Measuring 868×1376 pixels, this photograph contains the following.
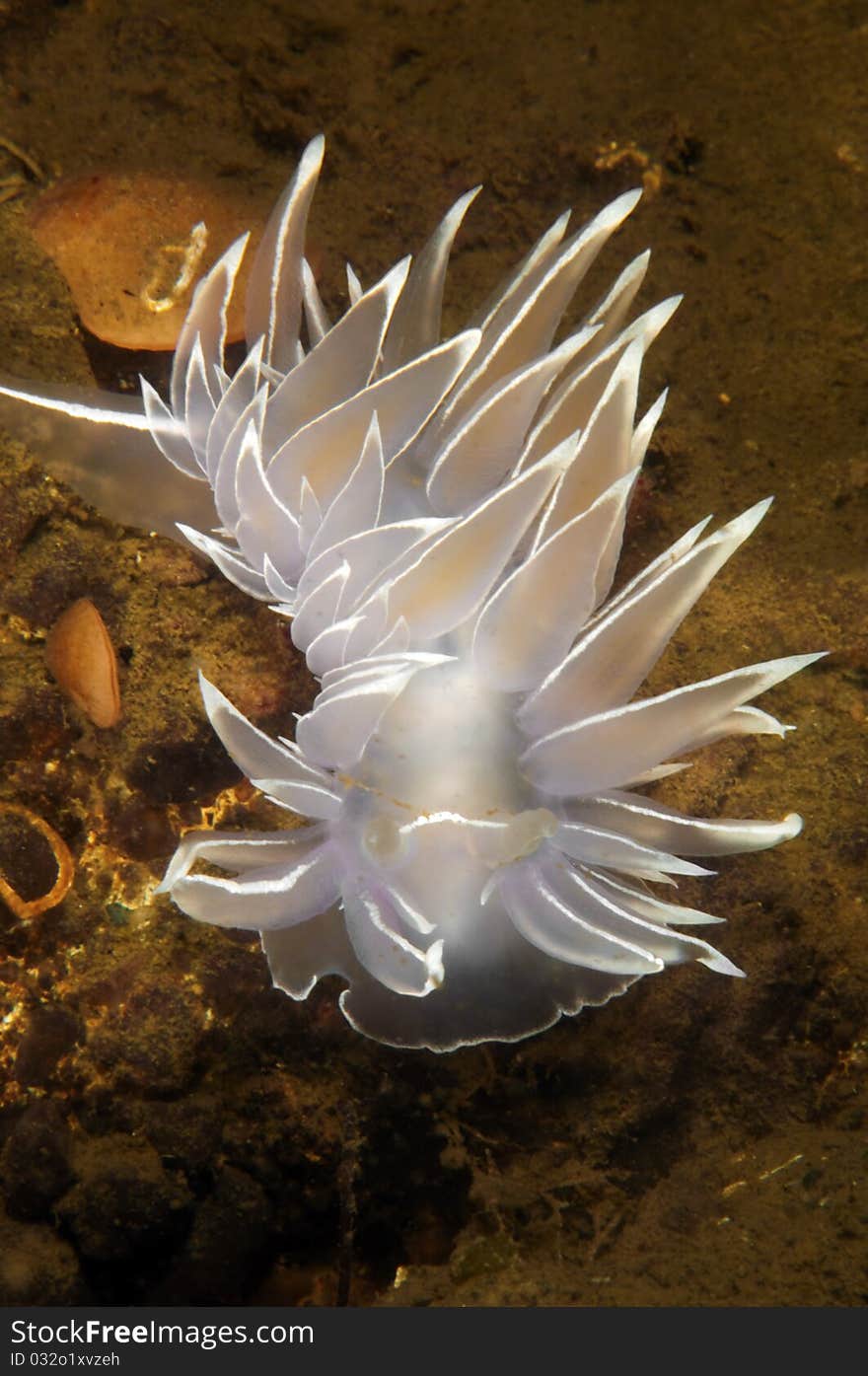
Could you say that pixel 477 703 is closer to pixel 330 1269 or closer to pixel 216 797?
pixel 216 797

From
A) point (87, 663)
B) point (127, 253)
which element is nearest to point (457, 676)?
point (87, 663)

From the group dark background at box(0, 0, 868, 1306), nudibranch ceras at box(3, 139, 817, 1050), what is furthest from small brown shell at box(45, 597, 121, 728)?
nudibranch ceras at box(3, 139, 817, 1050)

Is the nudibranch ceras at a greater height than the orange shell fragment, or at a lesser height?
lesser

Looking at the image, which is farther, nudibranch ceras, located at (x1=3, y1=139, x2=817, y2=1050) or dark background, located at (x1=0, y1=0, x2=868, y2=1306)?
dark background, located at (x1=0, y1=0, x2=868, y2=1306)

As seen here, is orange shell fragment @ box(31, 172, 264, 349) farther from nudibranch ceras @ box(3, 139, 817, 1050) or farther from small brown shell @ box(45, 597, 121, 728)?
small brown shell @ box(45, 597, 121, 728)

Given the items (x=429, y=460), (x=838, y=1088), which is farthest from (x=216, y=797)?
(x=838, y=1088)
